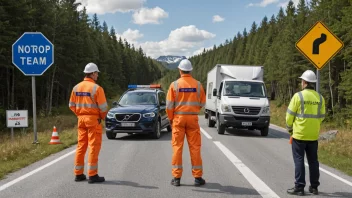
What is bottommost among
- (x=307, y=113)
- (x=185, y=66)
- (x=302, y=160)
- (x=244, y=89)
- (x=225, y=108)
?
(x=302, y=160)

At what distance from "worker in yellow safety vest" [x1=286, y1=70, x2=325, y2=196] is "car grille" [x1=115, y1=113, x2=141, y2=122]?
7.37 meters

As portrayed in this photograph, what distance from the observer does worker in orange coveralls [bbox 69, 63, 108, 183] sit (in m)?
6.20

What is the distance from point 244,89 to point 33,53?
8567 millimetres

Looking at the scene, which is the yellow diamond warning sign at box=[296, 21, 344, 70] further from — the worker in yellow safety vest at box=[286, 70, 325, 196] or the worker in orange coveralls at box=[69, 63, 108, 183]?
the worker in orange coveralls at box=[69, 63, 108, 183]

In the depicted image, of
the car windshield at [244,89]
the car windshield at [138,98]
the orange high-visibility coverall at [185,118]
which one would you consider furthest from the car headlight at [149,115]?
the orange high-visibility coverall at [185,118]

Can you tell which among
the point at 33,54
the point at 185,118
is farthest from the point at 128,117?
the point at 185,118

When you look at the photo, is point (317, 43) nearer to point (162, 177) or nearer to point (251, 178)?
point (251, 178)

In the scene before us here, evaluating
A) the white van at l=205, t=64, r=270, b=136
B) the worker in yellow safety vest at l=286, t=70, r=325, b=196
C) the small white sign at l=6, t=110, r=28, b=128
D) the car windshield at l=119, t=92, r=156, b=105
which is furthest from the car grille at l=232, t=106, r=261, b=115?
the worker in yellow safety vest at l=286, t=70, r=325, b=196

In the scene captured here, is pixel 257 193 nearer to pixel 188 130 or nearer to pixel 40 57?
pixel 188 130

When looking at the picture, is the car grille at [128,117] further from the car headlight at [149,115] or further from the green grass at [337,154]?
the green grass at [337,154]

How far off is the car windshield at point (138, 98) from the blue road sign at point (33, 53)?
3527 mm

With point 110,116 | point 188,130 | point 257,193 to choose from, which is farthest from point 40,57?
point 257,193

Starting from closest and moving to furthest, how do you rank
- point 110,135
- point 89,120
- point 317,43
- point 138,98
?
point 89,120 → point 317,43 → point 110,135 → point 138,98

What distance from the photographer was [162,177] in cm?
665
